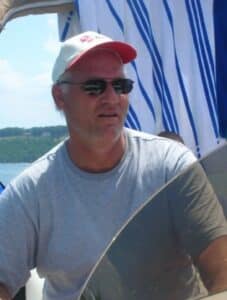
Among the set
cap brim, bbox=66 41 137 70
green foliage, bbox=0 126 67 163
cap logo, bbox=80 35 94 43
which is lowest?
green foliage, bbox=0 126 67 163

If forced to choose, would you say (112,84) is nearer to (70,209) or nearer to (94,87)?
(94,87)

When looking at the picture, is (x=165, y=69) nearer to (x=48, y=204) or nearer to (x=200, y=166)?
(x=48, y=204)

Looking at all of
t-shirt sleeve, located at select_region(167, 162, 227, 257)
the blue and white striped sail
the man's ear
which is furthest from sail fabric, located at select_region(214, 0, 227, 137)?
t-shirt sleeve, located at select_region(167, 162, 227, 257)

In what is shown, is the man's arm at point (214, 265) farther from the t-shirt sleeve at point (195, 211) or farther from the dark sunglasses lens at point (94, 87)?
the dark sunglasses lens at point (94, 87)

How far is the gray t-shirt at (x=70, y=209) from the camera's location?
→ 83.4 inches

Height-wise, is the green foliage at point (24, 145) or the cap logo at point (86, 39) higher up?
the cap logo at point (86, 39)

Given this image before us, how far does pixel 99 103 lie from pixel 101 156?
0.52 ft

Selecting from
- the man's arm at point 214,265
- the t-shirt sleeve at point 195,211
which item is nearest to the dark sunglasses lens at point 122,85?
the t-shirt sleeve at point 195,211

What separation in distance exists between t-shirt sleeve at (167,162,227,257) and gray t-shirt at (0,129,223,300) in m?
0.56

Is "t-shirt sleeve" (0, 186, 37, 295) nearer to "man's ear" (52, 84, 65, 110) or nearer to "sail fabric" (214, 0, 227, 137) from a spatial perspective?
"man's ear" (52, 84, 65, 110)

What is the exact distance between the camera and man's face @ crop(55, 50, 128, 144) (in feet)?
7.29

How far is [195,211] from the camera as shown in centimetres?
155

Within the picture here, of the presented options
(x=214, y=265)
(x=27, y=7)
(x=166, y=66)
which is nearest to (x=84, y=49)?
(x=214, y=265)

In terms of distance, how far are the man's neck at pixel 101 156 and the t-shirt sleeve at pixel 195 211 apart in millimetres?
676
